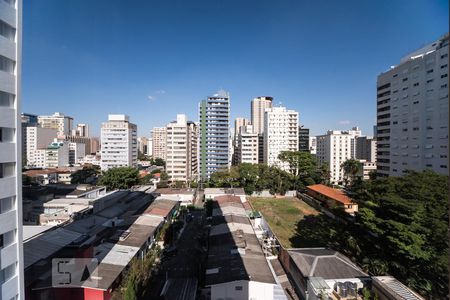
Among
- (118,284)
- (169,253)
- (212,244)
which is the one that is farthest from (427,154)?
(118,284)

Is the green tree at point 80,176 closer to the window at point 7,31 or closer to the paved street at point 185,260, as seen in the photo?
the paved street at point 185,260

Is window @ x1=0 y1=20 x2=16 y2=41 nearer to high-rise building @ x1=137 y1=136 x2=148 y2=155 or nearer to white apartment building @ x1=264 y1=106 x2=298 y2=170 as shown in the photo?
white apartment building @ x1=264 y1=106 x2=298 y2=170

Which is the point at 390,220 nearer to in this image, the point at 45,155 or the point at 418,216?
the point at 418,216

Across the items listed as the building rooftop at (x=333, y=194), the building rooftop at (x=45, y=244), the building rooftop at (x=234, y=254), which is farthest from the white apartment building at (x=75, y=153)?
the building rooftop at (x=234, y=254)

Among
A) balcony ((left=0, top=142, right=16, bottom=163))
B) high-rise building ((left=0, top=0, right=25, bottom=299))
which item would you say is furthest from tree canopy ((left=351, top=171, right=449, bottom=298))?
balcony ((left=0, top=142, right=16, bottom=163))

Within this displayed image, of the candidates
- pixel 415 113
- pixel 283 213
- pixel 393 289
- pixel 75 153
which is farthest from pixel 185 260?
pixel 75 153

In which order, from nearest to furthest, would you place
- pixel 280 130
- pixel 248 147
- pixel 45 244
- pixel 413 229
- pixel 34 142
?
pixel 413 229, pixel 45 244, pixel 280 130, pixel 248 147, pixel 34 142

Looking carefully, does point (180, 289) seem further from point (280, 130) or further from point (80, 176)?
point (280, 130)
